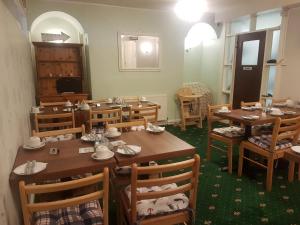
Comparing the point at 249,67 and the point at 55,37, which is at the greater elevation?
the point at 55,37

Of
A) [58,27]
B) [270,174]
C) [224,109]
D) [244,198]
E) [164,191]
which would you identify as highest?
[58,27]

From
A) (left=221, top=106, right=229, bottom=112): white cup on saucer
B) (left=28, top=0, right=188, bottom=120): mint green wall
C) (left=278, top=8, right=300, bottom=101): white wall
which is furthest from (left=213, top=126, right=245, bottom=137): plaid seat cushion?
(left=28, top=0, right=188, bottom=120): mint green wall

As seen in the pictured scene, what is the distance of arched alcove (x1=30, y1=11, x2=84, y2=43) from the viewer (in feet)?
13.8

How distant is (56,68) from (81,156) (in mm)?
2988

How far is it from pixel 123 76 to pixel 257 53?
2.56 metres

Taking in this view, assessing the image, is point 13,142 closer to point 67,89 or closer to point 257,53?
point 67,89

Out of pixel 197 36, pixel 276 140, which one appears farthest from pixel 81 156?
Result: pixel 197 36

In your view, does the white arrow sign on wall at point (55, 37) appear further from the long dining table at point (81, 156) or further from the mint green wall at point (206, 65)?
the long dining table at point (81, 156)

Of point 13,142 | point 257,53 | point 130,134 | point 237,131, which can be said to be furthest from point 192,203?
point 257,53

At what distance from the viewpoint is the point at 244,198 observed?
2.27 m

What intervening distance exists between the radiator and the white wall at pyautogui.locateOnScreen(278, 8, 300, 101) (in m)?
2.19

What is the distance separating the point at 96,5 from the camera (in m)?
4.02

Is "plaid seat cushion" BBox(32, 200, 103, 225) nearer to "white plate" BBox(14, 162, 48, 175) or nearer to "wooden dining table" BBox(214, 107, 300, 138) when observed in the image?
"white plate" BBox(14, 162, 48, 175)

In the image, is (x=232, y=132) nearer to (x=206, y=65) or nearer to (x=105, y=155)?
(x=105, y=155)
